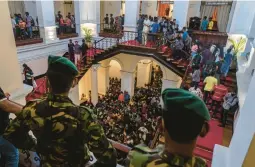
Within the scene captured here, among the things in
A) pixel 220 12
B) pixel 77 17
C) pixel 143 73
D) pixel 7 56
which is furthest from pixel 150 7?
pixel 7 56

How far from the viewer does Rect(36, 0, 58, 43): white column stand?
1281 centimetres

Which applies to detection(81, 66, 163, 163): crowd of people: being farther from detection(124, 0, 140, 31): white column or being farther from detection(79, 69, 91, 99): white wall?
detection(124, 0, 140, 31): white column

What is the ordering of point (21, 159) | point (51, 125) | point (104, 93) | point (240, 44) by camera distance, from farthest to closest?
1. point (104, 93)
2. point (240, 44)
3. point (21, 159)
4. point (51, 125)

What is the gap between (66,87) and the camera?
151cm

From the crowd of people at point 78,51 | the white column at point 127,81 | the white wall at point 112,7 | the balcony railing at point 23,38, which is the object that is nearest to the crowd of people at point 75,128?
the crowd of people at point 78,51

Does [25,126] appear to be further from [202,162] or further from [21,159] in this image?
[21,159]

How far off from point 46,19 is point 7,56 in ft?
36.9

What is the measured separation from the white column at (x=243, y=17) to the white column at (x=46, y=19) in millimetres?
11440

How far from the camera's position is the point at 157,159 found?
3.98 ft

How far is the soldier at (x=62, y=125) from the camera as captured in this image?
4.77 feet

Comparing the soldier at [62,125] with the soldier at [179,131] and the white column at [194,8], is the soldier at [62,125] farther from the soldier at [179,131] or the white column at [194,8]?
the white column at [194,8]

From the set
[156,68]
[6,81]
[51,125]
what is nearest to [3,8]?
[6,81]

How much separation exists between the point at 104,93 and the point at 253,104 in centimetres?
1379

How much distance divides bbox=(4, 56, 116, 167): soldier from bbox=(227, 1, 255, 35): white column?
12327 millimetres
